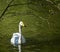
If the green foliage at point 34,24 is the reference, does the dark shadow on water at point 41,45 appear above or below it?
below

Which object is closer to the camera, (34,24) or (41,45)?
(41,45)

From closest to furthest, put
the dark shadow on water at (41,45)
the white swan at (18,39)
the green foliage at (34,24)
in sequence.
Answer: the dark shadow on water at (41,45) → the white swan at (18,39) → the green foliage at (34,24)

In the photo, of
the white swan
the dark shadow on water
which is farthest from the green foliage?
the white swan

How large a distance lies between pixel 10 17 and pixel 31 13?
1098 mm

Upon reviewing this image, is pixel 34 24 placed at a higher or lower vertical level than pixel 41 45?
higher

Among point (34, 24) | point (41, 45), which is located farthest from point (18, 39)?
point (34, 24)

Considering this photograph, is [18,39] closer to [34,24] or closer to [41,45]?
[41,45]

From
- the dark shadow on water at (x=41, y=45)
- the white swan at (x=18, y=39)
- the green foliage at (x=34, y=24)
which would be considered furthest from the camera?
the green foliage at (x=34, y=24)

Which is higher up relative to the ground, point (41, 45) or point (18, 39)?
point (18, 39)

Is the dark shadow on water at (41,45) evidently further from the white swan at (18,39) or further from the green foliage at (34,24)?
the white swan at (18,39)

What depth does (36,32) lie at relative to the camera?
10672 millimetres

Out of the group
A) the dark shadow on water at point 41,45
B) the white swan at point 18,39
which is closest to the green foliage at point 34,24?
the dark shadow on water at point 41,45

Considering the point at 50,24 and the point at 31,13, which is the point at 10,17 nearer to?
the point at 31,13

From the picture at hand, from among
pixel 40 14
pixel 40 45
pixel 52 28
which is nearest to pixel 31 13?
pixel 40 14
